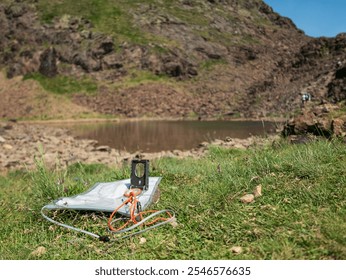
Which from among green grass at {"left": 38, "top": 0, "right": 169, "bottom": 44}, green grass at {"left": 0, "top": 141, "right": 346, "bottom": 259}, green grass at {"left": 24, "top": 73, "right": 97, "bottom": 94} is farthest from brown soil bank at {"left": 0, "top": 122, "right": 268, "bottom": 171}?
green grass at {"left": 38, "top": 0, "right": 169, "bottom": 44}

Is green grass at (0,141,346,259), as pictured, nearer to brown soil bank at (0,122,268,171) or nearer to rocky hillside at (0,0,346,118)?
brown soil bank at (0,122,268,171)

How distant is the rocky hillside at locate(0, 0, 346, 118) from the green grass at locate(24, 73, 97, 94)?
138 mm

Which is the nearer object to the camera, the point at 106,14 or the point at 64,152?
the point at 64,152

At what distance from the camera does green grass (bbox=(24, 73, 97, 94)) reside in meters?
49.7

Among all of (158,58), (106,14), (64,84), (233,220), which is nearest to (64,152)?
(233,220)

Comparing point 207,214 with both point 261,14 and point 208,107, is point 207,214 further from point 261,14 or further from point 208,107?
point 261,14

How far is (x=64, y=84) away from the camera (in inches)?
2018

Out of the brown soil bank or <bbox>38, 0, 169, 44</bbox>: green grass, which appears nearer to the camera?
the brown soil bank

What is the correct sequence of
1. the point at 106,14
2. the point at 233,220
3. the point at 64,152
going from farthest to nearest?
the point at 106,14, the point at 64,152, the point at 233,220

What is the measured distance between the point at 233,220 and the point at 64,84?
50.3m

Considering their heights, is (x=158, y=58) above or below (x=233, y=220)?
above

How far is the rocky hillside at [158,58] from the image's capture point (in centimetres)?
4519

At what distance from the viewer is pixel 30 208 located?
223 inches

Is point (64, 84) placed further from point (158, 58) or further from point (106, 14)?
point (106, 14)
